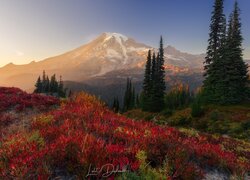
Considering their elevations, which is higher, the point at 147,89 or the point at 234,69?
the point at 234,69

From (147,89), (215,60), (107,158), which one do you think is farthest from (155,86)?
(107,158)

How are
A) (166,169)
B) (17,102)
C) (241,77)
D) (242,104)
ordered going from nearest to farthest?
1. (166,169)
2. (17,102)
3. (242,104)
4. (241,77)

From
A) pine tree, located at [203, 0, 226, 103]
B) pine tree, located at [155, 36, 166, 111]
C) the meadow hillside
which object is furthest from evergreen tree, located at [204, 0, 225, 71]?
the meadow hillside

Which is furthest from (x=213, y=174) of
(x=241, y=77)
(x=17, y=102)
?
(x=241, y=77)

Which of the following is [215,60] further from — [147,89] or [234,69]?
[147,89]

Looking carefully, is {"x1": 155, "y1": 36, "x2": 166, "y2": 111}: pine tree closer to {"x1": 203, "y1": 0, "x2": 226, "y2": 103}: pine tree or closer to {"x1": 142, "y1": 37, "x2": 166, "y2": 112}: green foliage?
{"x1": 142, "y1": 37, "x2": 166, "y2": 112}: green foliage

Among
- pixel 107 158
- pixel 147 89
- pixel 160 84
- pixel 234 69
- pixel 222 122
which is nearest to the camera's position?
pixel 107 158

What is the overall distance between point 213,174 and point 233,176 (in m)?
0.48

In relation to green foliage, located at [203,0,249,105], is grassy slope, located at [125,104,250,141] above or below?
below

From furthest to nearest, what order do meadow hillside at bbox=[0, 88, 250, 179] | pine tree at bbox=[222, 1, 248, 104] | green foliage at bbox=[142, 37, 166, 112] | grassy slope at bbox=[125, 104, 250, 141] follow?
green foliage at bbox=[142, 37, 166, 112] → pine tree at bbox=[222, 1, 248, 104] → grassy slope at bbox=[125, 104, 250, 141] → meadow hillside at bbox=[0, 88, 250, 179]

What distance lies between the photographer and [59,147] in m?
5.09

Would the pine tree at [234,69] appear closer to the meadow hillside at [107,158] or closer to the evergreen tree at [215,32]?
the evergreen tree at [215,32]

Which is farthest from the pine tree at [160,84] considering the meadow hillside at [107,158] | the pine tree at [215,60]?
the meadow hillside at [107,158]

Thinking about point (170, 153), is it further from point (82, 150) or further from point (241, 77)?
point (241, 77)
